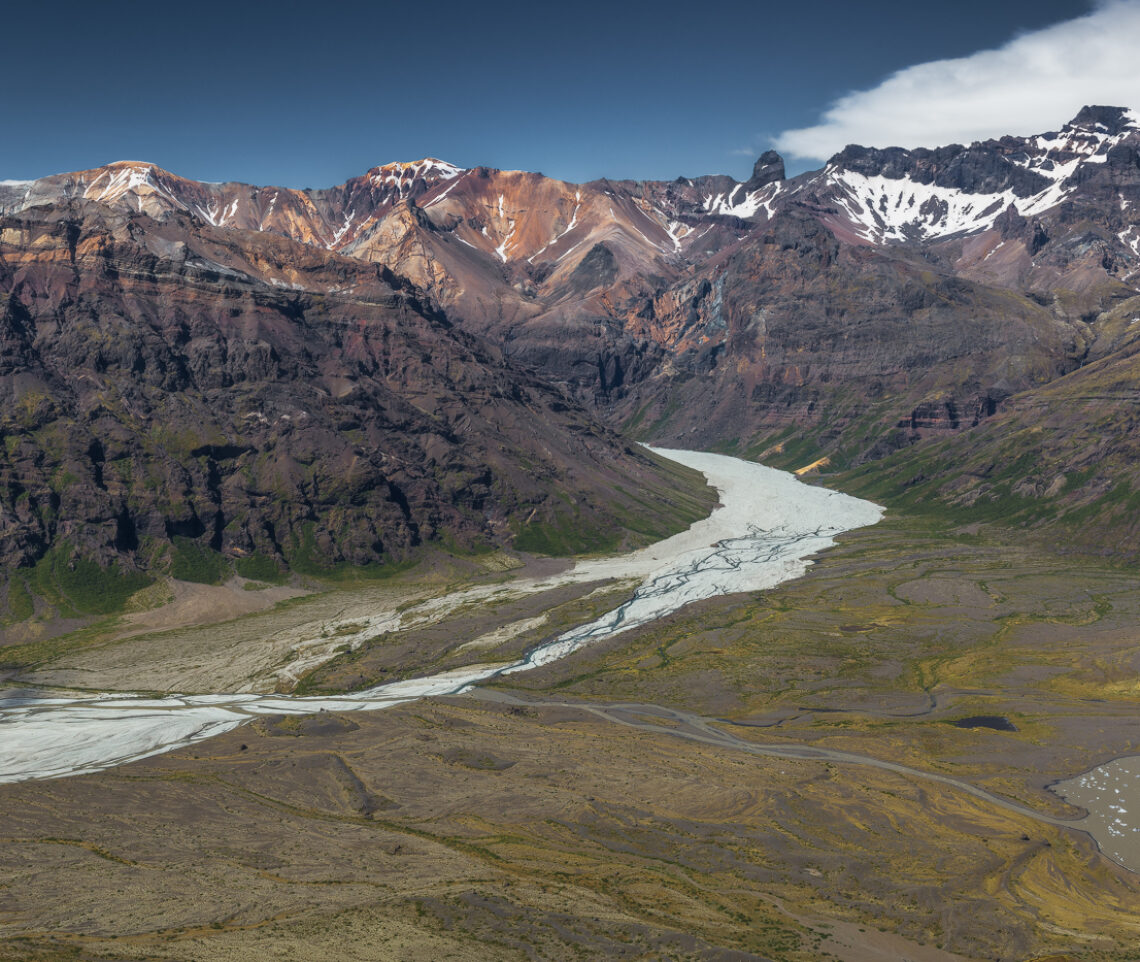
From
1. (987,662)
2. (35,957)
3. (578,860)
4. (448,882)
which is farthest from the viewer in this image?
(987,662)

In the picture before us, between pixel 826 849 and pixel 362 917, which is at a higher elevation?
pixel 362 917

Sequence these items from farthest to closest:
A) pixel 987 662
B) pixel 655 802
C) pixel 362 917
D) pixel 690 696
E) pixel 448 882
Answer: pixel 987 662, pixel 690 696, pixel 655 802, pixel 448 882, pixel 362 917

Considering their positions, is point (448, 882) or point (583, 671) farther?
point (583, 671)

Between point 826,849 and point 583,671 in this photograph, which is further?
point 583,671

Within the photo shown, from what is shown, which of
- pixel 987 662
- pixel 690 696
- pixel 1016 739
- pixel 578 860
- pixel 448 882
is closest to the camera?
pixel 448 882

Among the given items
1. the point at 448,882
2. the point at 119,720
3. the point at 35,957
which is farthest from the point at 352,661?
the point at 35,957

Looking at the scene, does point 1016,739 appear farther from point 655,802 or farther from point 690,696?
point 655,802

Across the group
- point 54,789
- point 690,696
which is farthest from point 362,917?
point 690,696

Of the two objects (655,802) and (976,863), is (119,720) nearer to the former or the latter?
(655,802)

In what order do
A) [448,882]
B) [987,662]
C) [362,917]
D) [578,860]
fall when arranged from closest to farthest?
[362,917], [448,882], [578,860], [987,662]
